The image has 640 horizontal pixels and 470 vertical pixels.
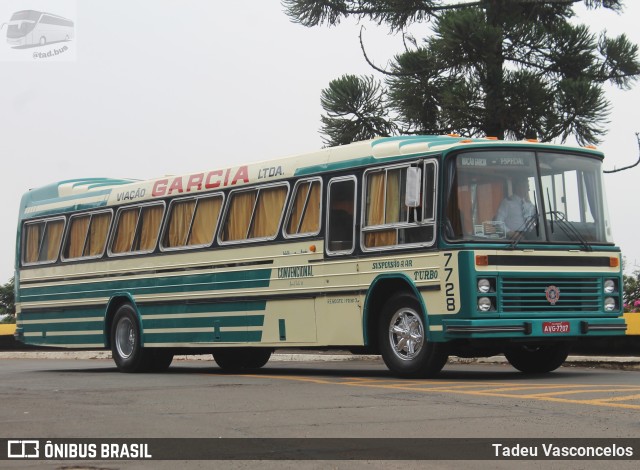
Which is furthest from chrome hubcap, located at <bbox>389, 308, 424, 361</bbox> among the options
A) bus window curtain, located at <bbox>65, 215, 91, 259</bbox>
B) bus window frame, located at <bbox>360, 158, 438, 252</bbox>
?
bus window curtain, located at <bbox>65, 215, 91, 259</bbox>

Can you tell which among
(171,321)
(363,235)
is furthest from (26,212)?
(363,235)

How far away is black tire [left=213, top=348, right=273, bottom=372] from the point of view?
20328mm

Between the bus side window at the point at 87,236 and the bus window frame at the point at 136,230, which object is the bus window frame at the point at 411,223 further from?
the bus side window at the point at 87,236

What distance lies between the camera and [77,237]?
21797 millimetres

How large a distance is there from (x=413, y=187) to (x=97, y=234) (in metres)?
8.10

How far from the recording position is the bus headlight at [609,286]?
1545 cm

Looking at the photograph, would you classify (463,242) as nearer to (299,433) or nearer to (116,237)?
(299,433)

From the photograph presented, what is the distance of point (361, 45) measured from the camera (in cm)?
3259

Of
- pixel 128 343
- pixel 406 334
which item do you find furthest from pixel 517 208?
pixel 128 343

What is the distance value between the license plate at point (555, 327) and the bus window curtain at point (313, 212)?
336 cm

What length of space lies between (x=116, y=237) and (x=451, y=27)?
485 inches

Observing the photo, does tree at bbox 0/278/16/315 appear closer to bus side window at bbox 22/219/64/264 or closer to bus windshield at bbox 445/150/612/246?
bus side window at bbox 22/219/64/264

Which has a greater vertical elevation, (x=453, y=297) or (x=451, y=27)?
(x=451, y=27)

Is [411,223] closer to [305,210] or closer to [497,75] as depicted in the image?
[305,210]
